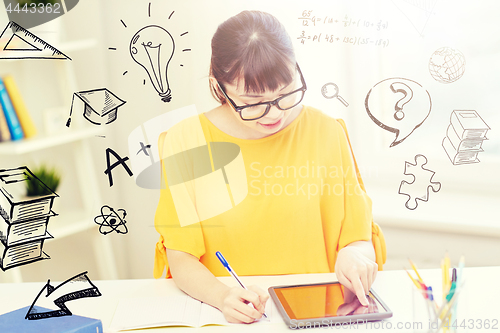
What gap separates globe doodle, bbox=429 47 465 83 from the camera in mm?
1230

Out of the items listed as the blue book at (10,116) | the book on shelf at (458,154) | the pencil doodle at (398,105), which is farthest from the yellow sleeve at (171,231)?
the book on shelf at (458,154)

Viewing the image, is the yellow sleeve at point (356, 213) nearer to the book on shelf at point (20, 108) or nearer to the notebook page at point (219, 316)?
the notebook page at point (219, 316)

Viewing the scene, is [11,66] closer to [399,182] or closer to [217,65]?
[217,65]

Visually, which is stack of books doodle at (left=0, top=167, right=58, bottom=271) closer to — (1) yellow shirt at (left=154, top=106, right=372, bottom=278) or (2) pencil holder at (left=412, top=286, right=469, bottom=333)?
(1) yellow shirt at (left=154, top=106, right=372, bottom=278)

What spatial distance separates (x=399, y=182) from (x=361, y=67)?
0.31 meters

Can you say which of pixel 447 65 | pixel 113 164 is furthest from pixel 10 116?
pixel 447 65

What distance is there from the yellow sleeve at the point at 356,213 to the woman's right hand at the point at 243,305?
1.13ft

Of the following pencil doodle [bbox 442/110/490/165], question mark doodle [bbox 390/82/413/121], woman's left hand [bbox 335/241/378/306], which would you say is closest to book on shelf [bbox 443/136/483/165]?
pencil doodle [bbox 442/110/490/165]

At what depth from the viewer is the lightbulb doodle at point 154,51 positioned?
1222 millimetres

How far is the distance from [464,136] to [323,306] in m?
0.59

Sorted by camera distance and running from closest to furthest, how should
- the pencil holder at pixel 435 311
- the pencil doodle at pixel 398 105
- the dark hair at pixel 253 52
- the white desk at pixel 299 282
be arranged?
the pencil holder at pixel 435 311 → the white desk at pixel 299 282 → the dark hair at pixel 253 52 → the pencil doodle at pixel 398 105

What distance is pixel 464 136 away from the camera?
126cm

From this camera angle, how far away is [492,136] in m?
1.26

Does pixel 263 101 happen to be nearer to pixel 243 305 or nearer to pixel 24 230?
pixel 243 305
